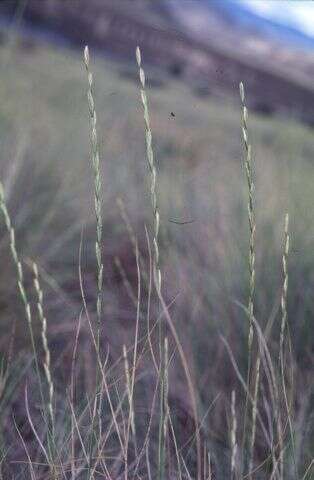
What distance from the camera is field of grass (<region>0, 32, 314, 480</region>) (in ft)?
4.12

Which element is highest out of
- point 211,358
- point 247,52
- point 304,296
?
point 247,52

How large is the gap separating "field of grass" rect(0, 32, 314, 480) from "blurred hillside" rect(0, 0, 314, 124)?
334 millimetres

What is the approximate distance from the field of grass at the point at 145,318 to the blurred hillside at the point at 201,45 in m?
0.33

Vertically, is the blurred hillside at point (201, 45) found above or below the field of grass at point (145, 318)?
above

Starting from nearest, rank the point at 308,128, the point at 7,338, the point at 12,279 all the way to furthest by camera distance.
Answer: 1. the point at 7,338
2. the point at 12,279
3. the point at 308,128

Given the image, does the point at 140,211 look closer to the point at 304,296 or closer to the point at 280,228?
the point at 280,228

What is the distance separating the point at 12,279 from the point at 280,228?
95 centimetres

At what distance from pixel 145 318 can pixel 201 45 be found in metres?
1.45

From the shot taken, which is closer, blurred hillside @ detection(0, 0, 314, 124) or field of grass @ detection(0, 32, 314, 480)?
field of grass @ detection(0, 32, 314, 480)

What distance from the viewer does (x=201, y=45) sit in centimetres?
302

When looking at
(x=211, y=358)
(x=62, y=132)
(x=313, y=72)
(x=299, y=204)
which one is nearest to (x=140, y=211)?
(x=62, y=132)

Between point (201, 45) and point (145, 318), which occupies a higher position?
point (201, 45)

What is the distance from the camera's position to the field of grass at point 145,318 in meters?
1.25

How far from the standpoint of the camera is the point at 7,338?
184cm
